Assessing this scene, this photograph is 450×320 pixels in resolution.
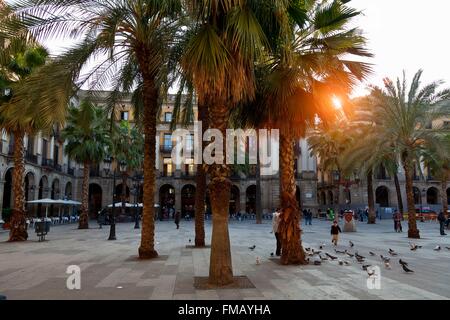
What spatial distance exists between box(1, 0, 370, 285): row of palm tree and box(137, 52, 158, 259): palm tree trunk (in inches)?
1.2

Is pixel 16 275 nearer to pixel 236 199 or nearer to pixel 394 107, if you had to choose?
pixel 394 107

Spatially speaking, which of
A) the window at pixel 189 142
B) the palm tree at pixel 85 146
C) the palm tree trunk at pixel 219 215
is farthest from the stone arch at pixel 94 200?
the palm tree trunk at pixel 219 215

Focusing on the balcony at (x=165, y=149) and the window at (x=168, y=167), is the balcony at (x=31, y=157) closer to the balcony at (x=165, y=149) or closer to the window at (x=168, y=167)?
the balcony at (x=165, y=149)

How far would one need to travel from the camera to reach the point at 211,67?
7.05 meters

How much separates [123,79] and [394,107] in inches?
522

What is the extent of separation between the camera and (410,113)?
63.5ft

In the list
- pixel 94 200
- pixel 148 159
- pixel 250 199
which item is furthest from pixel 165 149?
pixel 148 159

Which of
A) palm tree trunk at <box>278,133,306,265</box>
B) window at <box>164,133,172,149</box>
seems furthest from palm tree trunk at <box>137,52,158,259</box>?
window at <box>164,133,172,149</box>

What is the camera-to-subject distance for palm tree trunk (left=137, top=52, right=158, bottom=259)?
1170 cm

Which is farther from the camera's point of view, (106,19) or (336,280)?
(106,19)

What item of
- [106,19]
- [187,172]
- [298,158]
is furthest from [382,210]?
[106,19]

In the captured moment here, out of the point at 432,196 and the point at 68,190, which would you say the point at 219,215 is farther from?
the point at 432,196

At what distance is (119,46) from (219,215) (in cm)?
652
